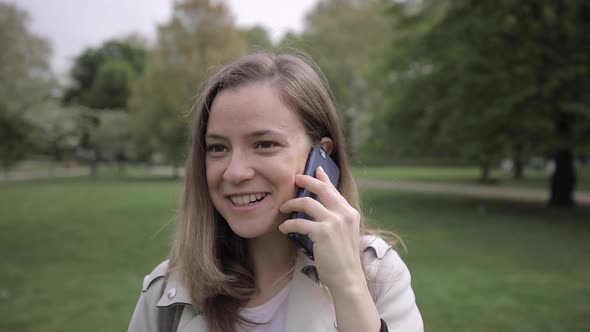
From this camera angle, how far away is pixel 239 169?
1449 mm

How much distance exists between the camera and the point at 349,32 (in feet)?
108

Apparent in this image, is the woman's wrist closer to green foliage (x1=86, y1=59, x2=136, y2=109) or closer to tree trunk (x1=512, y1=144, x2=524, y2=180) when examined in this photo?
tree trunk (x1=512, y1=144, x2=524, y2=180)

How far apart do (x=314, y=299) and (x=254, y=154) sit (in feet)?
1.62

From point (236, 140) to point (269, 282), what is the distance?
539 mm

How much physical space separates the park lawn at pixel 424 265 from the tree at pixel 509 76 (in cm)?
203

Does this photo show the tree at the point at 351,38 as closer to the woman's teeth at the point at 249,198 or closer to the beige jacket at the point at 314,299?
the beige jacket at the point at 314,299

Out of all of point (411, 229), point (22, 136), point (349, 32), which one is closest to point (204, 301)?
point (411, 229)

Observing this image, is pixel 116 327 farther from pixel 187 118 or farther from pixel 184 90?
pixel 184 90

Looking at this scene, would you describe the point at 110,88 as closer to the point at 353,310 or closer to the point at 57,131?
the point at 57,131

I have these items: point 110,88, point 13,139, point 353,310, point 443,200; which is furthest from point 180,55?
point 353,310

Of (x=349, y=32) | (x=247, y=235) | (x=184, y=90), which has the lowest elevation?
(x=247, y=235)

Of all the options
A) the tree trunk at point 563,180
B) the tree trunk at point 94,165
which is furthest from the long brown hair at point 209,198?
the tree trunk at point 94,165

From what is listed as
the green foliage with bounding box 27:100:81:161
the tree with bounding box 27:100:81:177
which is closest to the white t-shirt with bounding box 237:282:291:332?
the tree with bounding box 27:100:81:177

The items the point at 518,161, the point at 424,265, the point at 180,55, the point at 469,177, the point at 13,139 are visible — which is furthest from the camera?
the point at 469,177
